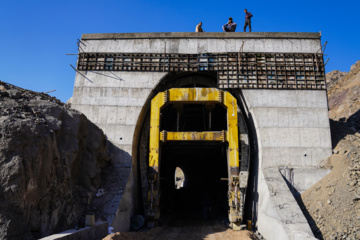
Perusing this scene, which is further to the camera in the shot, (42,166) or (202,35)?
(202,35)

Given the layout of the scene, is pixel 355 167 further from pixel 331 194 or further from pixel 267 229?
pixel 267 229

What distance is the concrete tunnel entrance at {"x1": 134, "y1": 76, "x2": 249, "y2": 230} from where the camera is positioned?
15.0m

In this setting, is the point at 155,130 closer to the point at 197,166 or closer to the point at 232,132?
the point at 232,132

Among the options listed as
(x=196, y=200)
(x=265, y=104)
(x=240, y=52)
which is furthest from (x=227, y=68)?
A: (x=196, y=200)

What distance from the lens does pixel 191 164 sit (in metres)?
28.2

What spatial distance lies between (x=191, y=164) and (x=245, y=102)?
1386 centimetres

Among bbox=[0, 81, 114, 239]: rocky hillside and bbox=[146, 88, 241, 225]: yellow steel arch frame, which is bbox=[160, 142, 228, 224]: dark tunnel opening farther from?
bbox=[0, 81, 114, 239]: rocky hillside

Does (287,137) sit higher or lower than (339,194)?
higher

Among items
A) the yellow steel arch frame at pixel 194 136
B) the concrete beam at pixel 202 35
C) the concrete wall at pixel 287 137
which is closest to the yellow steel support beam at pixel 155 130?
the yellow steel arch frame at pixel 194 136

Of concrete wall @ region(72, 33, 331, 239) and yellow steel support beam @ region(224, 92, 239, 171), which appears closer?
yellow steel support beam @ region(224, 92, 239, 171)

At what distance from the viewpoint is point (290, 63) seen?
15.7 meters

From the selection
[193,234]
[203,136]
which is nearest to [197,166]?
[203,136]

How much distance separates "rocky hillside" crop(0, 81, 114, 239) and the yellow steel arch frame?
8.04 ft

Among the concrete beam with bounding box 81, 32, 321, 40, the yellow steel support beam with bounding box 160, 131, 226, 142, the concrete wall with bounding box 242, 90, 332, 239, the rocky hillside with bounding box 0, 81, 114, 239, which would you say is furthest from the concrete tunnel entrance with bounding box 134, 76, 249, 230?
the rocky hillside with bounding box 0, 81, 114, 239
